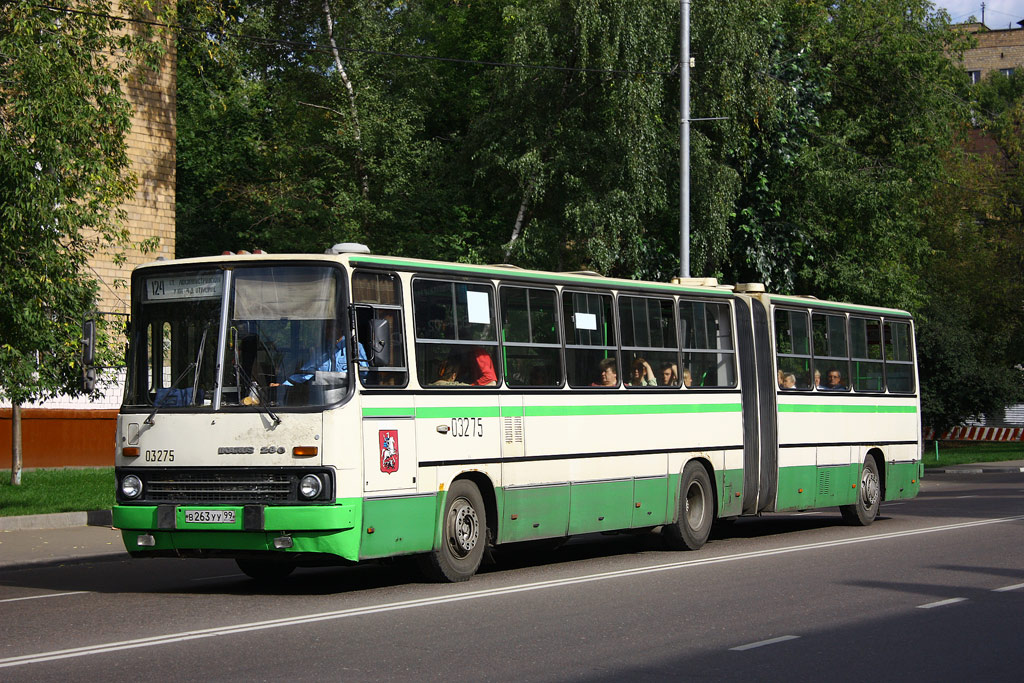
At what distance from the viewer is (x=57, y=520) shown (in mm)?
18781

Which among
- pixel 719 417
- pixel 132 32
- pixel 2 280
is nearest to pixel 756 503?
pixel 719 417

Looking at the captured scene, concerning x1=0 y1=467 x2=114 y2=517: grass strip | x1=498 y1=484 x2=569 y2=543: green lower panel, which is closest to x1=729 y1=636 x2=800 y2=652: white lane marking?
x1=498 y1=484 x2=569 y2=543: green lower panel

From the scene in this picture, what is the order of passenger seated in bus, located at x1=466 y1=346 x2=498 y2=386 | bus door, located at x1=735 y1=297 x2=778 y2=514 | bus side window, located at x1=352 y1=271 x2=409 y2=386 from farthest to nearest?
bus door, located at x1=735 y1=297 x2=778 y2=514
passenger seated in bus, located at x1=466 y1=346 x2=498 y2=386
bus side window, located at x1=352 y1=271 x2=409 y2=386

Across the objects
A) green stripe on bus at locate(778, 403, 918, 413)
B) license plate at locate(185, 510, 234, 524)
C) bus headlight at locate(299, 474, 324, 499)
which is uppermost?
green stripe on bus at locate(778, 403, 918, 413)

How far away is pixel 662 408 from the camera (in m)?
15.9

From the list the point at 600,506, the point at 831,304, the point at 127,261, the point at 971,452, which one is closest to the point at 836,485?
the point at 831,304

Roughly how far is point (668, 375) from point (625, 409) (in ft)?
3.96

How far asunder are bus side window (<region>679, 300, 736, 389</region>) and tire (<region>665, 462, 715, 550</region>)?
1073 millimetres

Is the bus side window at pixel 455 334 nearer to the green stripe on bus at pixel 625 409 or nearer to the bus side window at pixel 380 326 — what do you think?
the bus side window at pixel 380 326

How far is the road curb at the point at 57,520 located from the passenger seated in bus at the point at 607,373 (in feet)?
26.6

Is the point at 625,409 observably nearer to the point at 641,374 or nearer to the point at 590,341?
the point at 641,374

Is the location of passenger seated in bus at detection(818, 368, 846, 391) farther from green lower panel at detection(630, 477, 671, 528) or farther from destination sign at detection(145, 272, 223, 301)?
destination sign at detection(145, 272, 223, 301)

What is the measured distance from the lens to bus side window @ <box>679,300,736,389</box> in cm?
1662

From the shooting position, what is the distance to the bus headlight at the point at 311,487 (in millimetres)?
11328
